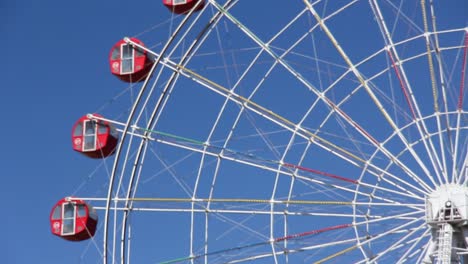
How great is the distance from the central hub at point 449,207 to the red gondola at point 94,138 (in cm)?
923

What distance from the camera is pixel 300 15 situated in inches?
1620

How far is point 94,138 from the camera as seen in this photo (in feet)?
142

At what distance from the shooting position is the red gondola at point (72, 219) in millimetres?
42562

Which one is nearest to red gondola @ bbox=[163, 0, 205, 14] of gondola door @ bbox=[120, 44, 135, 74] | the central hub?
gondola door @ bbox=[120, 44, 135, 74]

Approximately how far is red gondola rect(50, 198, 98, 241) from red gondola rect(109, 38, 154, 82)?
3.45 meters

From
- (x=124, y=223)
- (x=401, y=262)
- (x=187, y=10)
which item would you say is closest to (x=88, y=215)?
(x=124, y=223)

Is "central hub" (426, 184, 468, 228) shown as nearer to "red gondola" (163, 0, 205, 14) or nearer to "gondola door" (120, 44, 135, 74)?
"red gondola" (163, 0, 205, 14)

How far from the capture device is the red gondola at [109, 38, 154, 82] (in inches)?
1684

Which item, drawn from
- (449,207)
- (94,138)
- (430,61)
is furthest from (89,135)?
(449,207)

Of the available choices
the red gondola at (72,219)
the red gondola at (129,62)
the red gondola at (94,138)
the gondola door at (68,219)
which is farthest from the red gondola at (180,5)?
the gondola door at (68,219)

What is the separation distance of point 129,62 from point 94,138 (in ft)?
7.07


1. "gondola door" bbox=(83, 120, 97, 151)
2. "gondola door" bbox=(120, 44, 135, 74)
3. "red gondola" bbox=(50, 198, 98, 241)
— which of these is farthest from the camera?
"gondola door" bbox=(83, 120, 97, 151)

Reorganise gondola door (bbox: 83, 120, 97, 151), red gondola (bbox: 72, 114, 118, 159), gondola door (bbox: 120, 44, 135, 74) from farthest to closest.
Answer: gondola door (bbox: 83, 120, 97, 151) < red gondola (bbox: 72, 114, 118, 159) < gondola door (bbox: 120, 44, 135, 74)

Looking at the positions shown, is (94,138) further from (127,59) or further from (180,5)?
(180,5)
